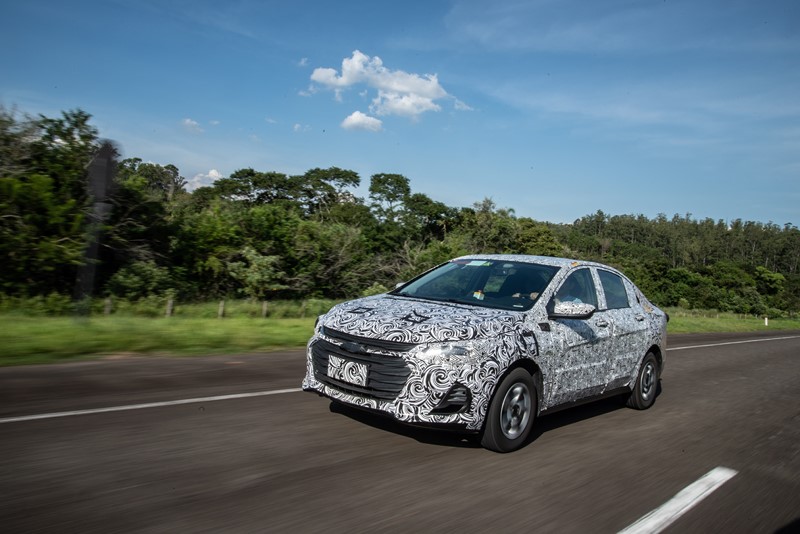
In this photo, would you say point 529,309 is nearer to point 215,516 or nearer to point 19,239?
point 215,516

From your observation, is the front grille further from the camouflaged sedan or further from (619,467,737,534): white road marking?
(619,467,737,534): white road marking

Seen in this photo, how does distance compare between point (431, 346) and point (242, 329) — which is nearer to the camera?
point (431, 346)

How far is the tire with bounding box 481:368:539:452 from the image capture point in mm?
4852

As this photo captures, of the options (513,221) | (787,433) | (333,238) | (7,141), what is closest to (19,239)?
(7,141)

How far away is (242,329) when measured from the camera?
12.7m

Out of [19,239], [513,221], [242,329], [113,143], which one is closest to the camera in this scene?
[113,143]

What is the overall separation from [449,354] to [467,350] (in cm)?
15

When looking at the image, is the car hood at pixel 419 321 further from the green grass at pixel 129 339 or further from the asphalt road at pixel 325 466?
the green grass at pixel 129 339

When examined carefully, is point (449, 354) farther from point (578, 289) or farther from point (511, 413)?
point (578, 289)

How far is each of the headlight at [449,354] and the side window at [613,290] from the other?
2751mm

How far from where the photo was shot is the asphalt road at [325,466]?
11.7 feet

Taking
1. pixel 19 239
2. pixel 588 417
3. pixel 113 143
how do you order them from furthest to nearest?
pixel 19 239
pixel 113 143
pixel 588 417

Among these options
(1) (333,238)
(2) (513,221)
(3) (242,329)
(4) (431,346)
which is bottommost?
(3) (242,329)

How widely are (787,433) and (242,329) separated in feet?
32.2
